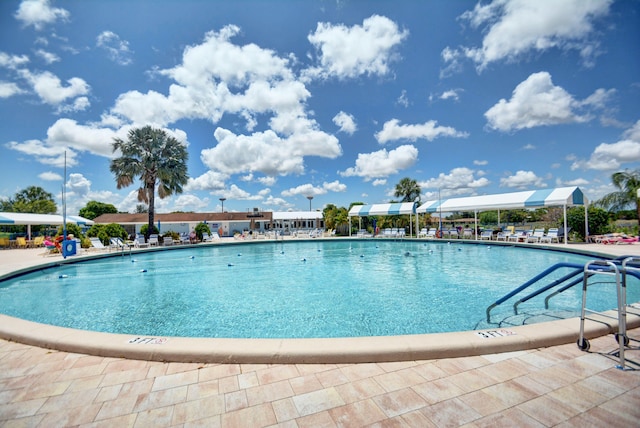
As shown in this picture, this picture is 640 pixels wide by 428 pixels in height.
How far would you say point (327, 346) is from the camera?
2.77 m

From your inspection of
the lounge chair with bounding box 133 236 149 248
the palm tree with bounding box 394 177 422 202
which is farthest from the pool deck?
the palm tree with bounding box 394 177 422 202

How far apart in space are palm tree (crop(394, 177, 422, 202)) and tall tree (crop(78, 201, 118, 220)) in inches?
2268

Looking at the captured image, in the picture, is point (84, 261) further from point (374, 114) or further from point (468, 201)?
point (468, 201)

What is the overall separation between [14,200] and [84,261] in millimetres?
51983

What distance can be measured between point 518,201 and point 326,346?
19766 millimetres

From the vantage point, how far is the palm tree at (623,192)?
19594 mm

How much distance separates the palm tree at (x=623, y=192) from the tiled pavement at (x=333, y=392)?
82.0 feet

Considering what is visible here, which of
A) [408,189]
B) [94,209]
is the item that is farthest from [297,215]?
[94,209]

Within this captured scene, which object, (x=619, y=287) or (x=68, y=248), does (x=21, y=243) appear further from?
(x=619, y=287)

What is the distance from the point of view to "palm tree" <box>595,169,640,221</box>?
19.6 m

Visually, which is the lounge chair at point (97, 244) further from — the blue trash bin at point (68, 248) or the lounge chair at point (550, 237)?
the lounge chair at point (550, 237)

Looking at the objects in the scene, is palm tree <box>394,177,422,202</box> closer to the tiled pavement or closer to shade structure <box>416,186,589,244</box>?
shade structure <box>416,186,589,244</box>

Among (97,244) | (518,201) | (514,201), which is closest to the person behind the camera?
(97,244)

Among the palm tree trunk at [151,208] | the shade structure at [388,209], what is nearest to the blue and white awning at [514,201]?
the shade structure at [388,209]
